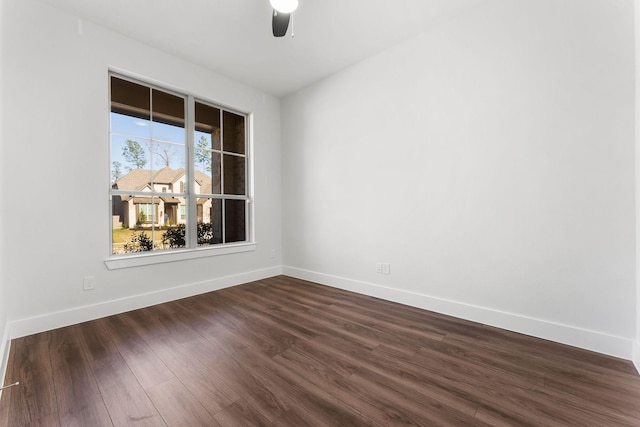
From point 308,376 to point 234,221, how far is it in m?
2.69

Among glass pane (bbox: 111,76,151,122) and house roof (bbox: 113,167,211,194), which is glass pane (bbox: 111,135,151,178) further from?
glass pane (bbox: 111,76,151,122)

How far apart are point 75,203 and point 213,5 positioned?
2.22 m

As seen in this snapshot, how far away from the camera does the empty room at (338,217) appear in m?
1.61

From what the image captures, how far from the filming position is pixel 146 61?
9.88 ft

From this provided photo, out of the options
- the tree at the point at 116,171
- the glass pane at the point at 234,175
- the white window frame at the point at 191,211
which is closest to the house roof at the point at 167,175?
the white window frame at the point at 191,211

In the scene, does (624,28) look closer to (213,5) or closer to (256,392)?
(213,5)

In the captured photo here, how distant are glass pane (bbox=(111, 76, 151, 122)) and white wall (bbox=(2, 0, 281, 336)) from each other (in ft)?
0.59

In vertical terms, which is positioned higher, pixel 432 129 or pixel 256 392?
pixel 432 129

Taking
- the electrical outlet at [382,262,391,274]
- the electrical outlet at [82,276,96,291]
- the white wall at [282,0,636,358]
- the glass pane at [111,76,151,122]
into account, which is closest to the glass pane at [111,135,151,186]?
the glass pane at [111,76,151,122]

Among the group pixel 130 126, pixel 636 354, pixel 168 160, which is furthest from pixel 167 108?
pixel 636 354

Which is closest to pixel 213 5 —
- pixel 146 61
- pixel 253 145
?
pixel 146 61

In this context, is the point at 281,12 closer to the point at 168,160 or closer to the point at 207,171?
the point at 168,160

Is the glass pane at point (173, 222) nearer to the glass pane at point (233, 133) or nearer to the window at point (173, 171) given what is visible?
the window at point (173, 171)

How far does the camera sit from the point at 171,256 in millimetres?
3199
